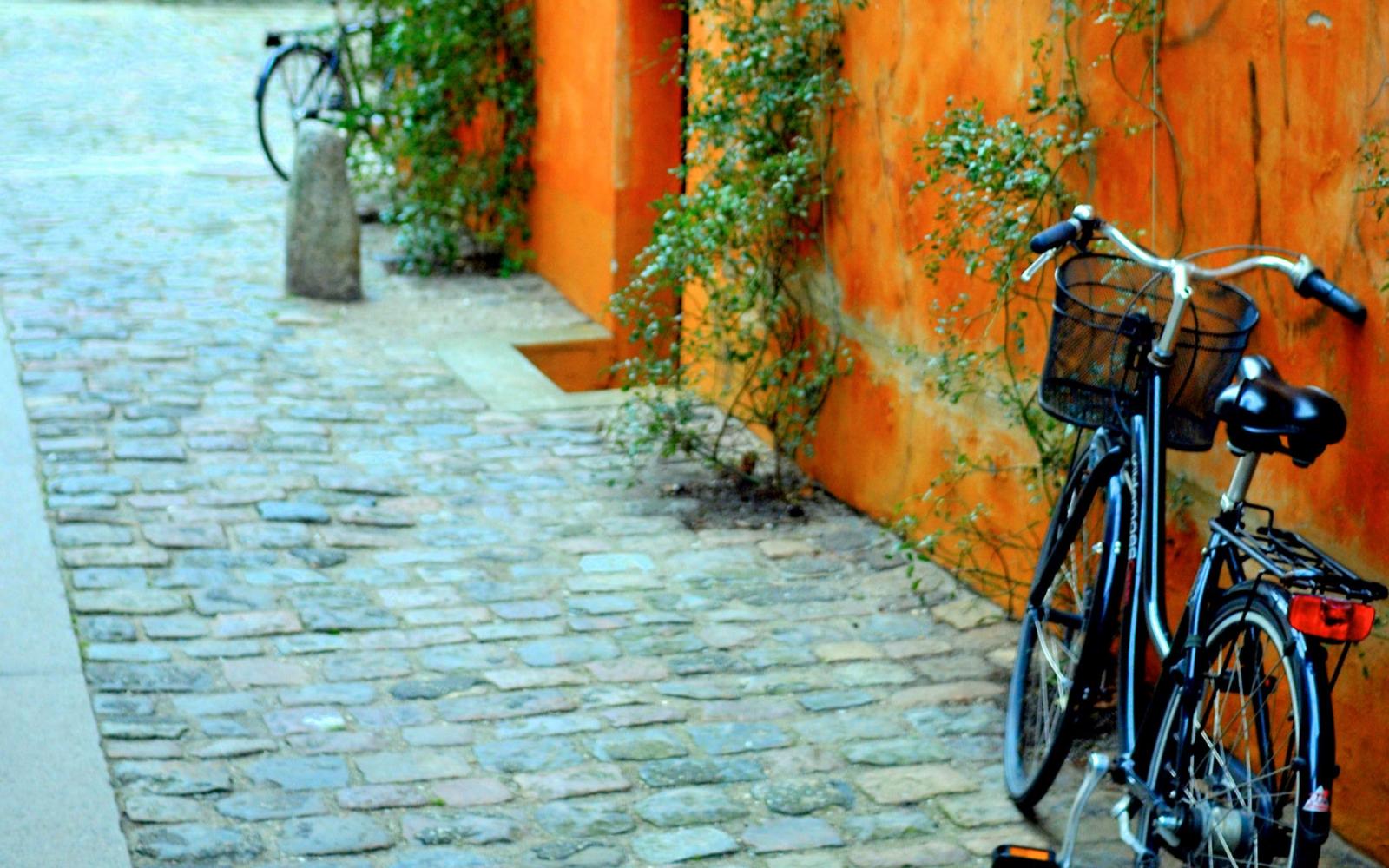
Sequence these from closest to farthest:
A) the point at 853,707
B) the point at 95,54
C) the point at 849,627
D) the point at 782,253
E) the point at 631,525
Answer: the point at 853,707
the point at 849,627
the point at 631,525
the point at 782,253
the point at 95,54

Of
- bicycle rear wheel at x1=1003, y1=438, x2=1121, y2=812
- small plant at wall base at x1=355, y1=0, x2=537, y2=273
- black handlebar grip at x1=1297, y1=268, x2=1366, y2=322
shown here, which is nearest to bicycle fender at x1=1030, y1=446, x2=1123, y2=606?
bicycle rear wheel at x1=1003, y1=438, x2=1121, y2=812

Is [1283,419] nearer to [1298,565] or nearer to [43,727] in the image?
[1298,565]

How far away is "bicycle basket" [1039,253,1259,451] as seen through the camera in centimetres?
394

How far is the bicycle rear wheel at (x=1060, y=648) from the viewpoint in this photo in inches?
161

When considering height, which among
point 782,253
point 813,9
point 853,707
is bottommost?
point 853,707

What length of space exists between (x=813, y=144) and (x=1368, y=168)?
3.00 metres

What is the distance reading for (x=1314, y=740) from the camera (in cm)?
309

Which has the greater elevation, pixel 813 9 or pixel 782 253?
pixel 813 9

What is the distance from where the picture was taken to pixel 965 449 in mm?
5875

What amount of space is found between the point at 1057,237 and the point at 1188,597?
94cm

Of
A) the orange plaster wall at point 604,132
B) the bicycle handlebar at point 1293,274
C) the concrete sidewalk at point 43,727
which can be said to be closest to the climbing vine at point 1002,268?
the bicycle handlebar at point 1293,274

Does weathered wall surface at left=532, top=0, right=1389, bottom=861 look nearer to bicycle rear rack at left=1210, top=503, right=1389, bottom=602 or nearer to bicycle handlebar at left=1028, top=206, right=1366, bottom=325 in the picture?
bicycle handlebar at left=1028, top=206, right=1366, bottom=325

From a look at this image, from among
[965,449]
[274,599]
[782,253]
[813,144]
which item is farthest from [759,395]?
[274,599]

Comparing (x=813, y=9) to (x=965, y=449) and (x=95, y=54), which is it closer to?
(x=965, y=449)
